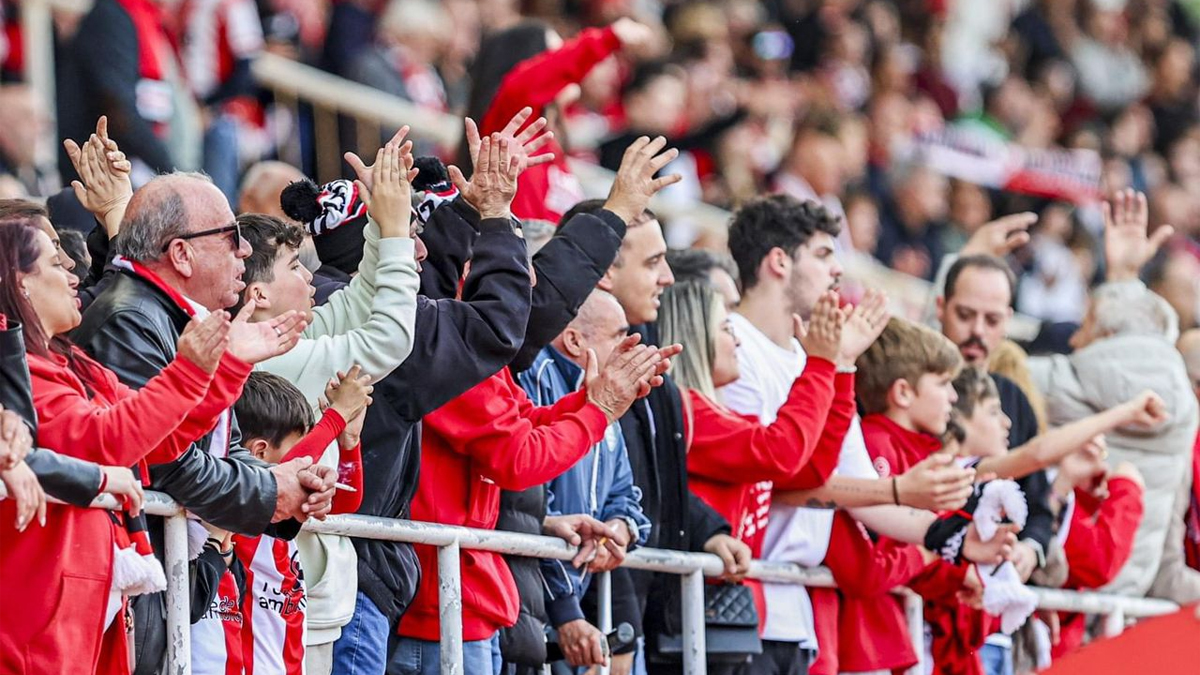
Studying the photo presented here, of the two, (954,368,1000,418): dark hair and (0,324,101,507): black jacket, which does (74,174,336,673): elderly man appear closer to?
(0,324,101,507): black jacket

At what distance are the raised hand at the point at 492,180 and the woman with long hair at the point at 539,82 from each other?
6.52 feet

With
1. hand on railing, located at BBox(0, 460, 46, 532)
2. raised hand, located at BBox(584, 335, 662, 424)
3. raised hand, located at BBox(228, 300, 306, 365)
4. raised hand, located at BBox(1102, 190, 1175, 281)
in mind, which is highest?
raised hand, located at BBox(1102, 190, 1175, 281)

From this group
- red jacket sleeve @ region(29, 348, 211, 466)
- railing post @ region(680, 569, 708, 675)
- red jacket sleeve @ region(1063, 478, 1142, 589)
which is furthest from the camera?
red jacket sleeve @ region(1063, 478, 1142, 589)

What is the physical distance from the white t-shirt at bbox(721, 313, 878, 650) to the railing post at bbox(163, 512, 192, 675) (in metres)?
2.46

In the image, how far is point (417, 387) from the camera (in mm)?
5289

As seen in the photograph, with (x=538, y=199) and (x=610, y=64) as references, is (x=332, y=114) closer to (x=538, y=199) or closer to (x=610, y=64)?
(x=610, y=64)

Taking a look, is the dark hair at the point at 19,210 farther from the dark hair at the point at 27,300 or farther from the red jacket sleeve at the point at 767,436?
the red jacket sleeve at the point at 767,436

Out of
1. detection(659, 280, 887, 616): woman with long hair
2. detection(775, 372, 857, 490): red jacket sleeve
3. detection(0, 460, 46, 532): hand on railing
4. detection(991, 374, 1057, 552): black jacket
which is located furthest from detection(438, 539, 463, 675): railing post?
detection(991, 374, 1057, 552): black jacket

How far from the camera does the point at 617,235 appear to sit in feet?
19.1

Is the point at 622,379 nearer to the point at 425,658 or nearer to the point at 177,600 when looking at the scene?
the point at 425,658

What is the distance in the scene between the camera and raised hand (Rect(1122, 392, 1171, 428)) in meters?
7.63

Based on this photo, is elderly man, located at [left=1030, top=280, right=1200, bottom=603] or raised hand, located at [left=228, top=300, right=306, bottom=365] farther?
elderly man, located at [left=1030, top=280, right=1200, bottom=603]

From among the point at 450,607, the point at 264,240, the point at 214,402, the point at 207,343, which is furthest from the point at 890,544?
the point at 207,343

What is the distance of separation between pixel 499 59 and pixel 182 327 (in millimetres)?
3420
